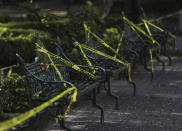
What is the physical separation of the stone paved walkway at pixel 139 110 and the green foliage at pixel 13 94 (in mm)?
620

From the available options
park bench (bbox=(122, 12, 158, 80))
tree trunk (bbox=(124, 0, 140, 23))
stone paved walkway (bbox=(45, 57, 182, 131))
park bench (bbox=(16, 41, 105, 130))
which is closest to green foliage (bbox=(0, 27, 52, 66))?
park bench (bbox=(122, 12, 158, 80))

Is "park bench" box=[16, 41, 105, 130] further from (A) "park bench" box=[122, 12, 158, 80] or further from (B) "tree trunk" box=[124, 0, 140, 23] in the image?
(B) "tree trunk" box=[124, 0, 140, 23]

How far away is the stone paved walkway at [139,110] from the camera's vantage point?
5.36 m

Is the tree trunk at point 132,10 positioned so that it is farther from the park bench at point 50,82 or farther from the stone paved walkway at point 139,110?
the park bench at point 50,82

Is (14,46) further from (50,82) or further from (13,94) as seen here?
(50,82)

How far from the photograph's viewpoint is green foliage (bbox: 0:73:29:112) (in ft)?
18.7

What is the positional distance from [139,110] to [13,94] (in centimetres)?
201

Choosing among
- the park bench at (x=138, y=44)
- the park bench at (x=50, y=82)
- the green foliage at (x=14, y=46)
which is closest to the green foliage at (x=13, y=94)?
the park bench at (x=50, y=82)

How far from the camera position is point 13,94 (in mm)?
5750

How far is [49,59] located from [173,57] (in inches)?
220

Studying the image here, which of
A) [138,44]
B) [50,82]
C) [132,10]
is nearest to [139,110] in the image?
[50,82]

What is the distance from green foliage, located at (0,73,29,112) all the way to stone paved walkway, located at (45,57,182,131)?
62 cm

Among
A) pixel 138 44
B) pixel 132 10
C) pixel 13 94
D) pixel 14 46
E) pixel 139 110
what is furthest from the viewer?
pixel 132 10

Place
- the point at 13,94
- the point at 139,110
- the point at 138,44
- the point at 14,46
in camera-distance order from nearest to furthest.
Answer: the point at 13,94
the point at 139,110
the point at 138,44
the point at 14,46
